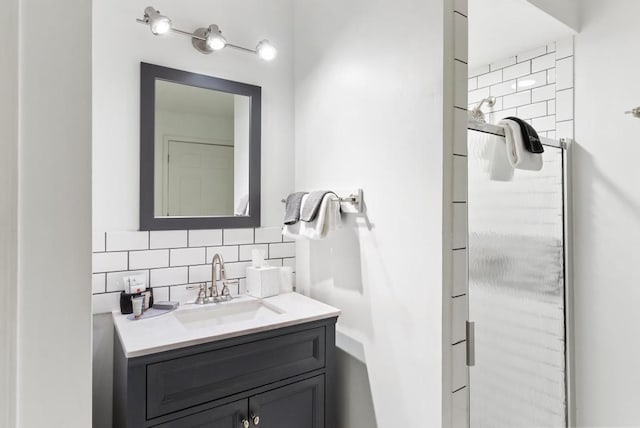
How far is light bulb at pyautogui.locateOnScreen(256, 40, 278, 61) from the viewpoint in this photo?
5.84 ft

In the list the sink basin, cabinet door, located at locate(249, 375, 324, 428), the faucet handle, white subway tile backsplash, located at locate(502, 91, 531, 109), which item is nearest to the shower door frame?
white subway tile backsplash, located at locate(502, 91, 531, 109)

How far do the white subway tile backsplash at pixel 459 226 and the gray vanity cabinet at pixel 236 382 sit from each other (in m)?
0.62

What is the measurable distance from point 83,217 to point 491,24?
5.85 ft

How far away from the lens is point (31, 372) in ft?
1.63

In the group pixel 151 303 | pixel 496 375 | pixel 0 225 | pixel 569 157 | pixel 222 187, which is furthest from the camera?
pixel 222 187

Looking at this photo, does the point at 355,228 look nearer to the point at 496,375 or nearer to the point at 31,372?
the point at 496,375

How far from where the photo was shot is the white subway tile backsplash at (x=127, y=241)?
59.4 inches

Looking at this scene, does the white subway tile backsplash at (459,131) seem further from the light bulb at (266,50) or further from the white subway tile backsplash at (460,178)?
the light bulb at (266,50)

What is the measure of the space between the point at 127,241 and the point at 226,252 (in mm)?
444

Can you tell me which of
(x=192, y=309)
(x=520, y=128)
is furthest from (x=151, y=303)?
(x=520, y=128)

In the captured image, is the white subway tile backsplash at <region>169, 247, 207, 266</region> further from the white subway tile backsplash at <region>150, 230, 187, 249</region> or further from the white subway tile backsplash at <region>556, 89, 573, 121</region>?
the white subway tile backsplash at <region>556, 89, 573, 121</region>

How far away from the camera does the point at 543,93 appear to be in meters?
1.80

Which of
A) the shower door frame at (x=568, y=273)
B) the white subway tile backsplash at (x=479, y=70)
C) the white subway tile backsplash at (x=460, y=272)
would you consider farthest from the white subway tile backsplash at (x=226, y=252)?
the white subway tile backsplash at (x=479, y=70)

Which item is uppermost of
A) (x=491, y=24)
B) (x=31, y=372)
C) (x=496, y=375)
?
(x=491, y=24)
